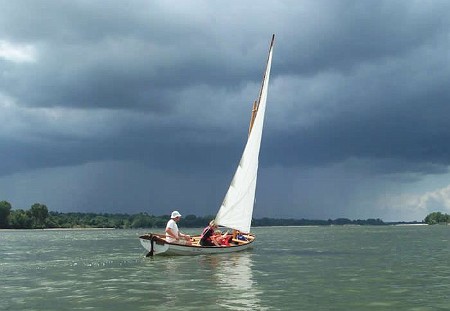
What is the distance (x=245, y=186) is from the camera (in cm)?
4747

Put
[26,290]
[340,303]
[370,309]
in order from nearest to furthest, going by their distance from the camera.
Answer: [370,309]
[340,303]
[26,290]

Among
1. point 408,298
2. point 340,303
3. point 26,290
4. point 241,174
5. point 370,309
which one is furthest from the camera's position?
point 241,174

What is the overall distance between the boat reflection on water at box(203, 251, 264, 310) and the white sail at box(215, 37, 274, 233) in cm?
459

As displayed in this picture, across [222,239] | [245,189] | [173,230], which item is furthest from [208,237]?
[245,189]

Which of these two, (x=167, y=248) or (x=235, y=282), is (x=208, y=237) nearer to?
(x=167, y=248)

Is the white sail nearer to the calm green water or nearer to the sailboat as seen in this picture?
the sailboat

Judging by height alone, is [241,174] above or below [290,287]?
above

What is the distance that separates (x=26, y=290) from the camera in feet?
84.8

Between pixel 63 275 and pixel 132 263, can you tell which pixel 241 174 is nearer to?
pixel 132 263

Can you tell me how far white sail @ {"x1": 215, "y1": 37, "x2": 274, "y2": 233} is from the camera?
152ft

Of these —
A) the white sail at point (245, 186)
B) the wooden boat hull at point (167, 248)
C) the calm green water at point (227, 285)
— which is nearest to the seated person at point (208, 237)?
the wooden boat hull at point (167, 248)

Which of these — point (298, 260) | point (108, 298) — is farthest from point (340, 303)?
point (298, 260)

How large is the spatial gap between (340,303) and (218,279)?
9.17 meters

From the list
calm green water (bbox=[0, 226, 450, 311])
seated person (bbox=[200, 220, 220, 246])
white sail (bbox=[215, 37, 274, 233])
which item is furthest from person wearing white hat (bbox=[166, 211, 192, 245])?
white sail (bbox=[215, 37, 274, 233])
